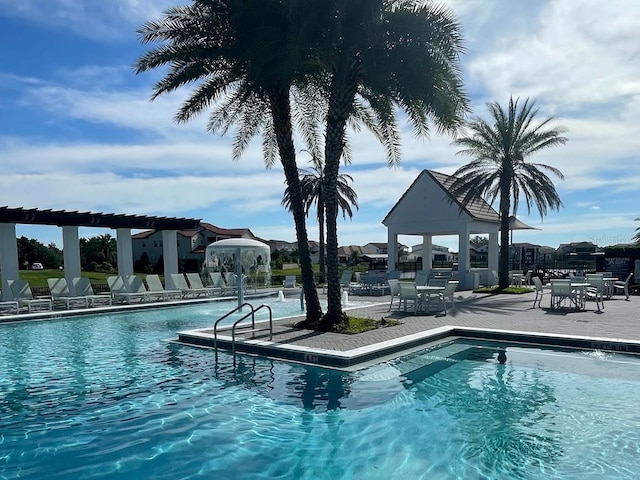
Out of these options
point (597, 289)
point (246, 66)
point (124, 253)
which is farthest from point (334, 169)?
point (124, 253)

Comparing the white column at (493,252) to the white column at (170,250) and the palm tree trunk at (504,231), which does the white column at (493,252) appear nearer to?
the palm tree trunk at (504,231)

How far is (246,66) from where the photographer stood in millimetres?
11938

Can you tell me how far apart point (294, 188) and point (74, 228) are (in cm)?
1328

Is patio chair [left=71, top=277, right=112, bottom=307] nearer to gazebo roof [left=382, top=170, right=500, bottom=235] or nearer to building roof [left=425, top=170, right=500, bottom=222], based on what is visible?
gazebo roof [left=382, top=170, right=500, bottom=235]

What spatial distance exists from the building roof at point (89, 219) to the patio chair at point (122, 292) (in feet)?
9.51

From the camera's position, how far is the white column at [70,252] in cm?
2120

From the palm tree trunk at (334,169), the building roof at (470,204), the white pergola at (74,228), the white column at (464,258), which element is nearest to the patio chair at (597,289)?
the white column at (464,258)

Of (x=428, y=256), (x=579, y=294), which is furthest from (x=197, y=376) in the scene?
(x=428, y=256)

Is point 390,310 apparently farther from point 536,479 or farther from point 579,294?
point 536,479

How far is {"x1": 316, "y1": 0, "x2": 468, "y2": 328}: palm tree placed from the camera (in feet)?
35.2

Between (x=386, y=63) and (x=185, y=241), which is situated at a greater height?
(x=386, y=63)

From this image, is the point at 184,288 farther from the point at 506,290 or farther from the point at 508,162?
the point at 508,162

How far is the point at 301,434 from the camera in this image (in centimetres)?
627

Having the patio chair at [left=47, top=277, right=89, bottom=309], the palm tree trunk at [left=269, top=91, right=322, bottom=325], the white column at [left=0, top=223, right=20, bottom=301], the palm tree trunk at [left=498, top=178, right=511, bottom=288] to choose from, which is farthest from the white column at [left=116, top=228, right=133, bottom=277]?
the palm tree trunk at [left=498, top=178, right=511, bottom=288]
